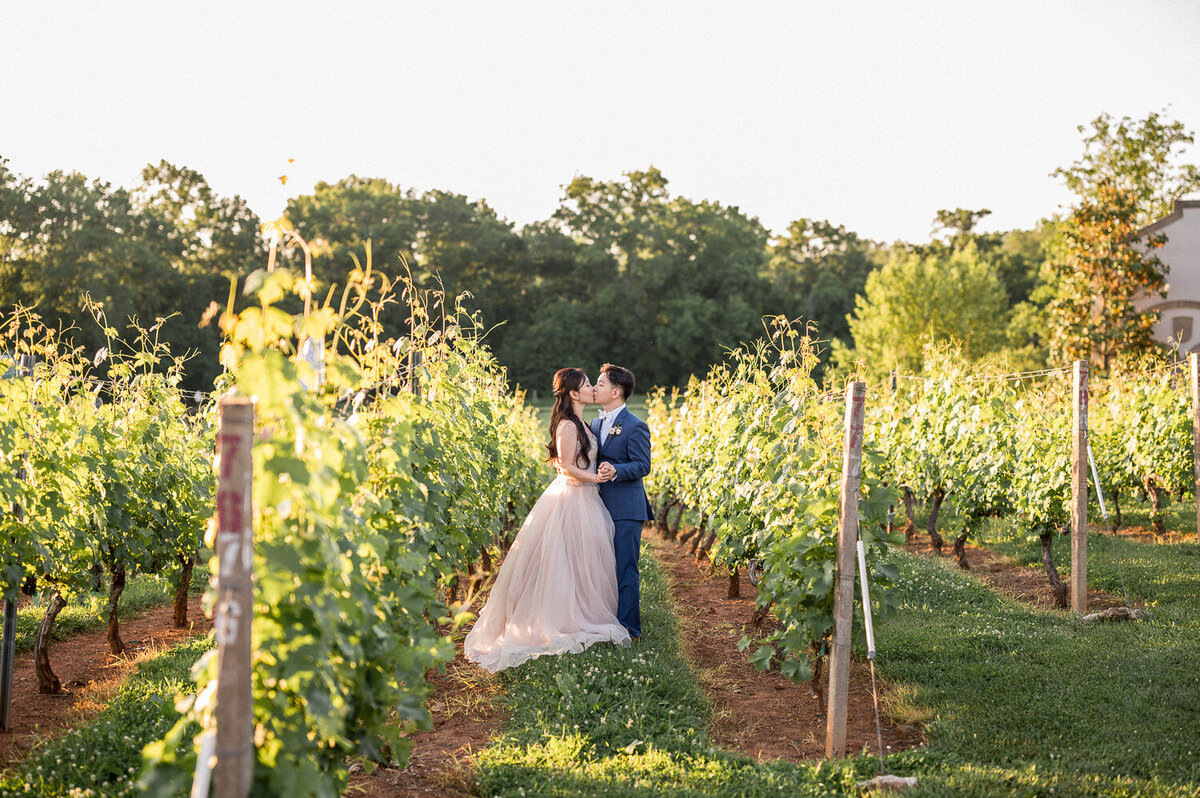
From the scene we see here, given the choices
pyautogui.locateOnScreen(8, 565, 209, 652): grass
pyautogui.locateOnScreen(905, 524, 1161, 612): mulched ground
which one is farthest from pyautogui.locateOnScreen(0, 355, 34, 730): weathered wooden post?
pyautogui.locateOnScreen(905, 524, 1161, 612): mulched ground

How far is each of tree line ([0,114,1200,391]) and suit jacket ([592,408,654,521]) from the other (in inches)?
750

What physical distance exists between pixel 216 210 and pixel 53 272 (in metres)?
9.97

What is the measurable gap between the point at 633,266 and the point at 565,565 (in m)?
41.1

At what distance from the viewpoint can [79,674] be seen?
5250mm

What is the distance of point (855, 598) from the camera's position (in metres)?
4.27

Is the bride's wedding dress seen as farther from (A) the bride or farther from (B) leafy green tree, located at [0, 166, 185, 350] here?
(B) leafy green tree, located at [0, 166, 185, 350]

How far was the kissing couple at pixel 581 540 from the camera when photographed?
212 inches

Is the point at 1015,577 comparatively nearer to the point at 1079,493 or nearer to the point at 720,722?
the point at 1079,493

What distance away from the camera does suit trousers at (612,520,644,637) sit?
18.2 ft

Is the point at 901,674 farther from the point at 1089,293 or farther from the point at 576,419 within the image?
the point at 1089,293

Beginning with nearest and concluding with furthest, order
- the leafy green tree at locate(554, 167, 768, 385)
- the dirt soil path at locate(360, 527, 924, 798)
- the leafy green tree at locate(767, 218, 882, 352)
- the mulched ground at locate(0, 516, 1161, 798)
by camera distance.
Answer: the dirt soil path at locate(360, 527, 924, 798) → the mulched ground at locate(0, 516, 1161, 798) → the leafy green tree at locate(554, 167, 768, 385) → the leafy green tree at locate(767, 218, 882, 352)

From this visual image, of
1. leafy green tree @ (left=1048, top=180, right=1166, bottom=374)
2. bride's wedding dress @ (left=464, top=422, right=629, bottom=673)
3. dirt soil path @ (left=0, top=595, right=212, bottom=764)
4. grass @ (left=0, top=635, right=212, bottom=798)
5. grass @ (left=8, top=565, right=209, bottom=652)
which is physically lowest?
dirt soil path @ (left=0, top=595, right=212, bottom=764)

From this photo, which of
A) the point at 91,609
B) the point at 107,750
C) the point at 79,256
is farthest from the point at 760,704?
the point at 79,256

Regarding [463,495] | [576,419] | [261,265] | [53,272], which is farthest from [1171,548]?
[261,265]
